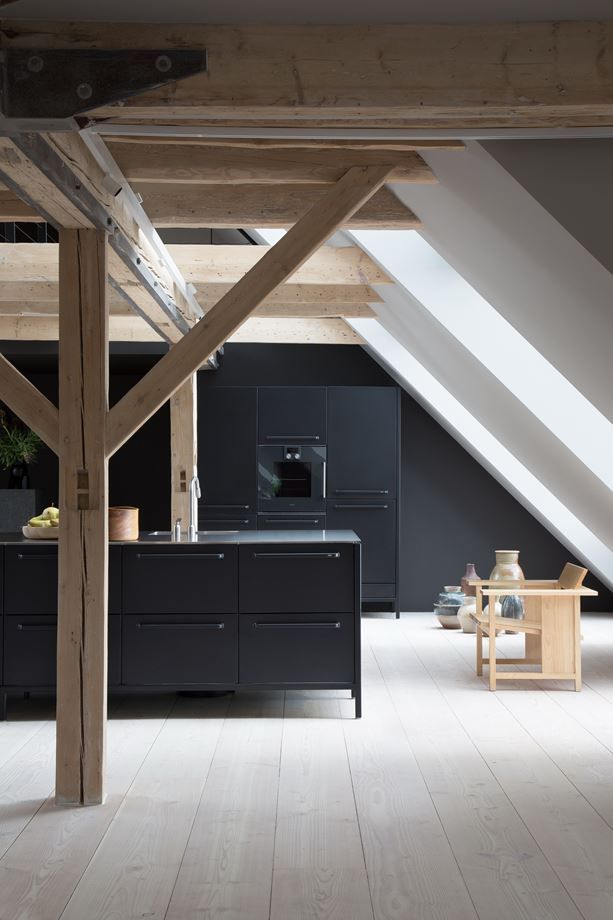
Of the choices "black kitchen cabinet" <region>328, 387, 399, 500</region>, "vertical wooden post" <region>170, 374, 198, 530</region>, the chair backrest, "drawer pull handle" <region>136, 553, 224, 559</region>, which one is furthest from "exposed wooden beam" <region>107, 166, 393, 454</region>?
"black kitchen cabinet" <region>328, 387, 399, 500</region>

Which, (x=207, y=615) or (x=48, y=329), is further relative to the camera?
(x=48, y=329)

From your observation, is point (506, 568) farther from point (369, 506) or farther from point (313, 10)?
point (313, 10)

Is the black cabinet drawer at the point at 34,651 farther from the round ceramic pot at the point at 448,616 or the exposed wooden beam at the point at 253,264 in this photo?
the round ceramic pot at the point at 448,616

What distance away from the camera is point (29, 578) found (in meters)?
5.40

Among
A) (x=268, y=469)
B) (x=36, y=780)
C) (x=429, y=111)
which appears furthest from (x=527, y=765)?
(x=268, y=469)

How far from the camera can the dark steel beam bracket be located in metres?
2.70

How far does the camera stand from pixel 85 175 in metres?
3.64

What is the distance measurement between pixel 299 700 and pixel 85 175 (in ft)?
10.7

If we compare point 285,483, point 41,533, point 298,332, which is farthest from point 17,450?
point 41,533

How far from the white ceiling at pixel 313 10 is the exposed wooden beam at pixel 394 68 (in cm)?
3

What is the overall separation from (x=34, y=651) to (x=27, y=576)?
378 mm

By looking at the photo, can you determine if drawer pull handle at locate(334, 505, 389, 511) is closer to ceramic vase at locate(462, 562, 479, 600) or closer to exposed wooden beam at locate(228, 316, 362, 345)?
ceramic vase at locate(462, 562, 479, 600)

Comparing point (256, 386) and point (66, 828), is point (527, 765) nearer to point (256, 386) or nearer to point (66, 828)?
point (66, 828)

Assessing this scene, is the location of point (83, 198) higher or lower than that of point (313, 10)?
lower
